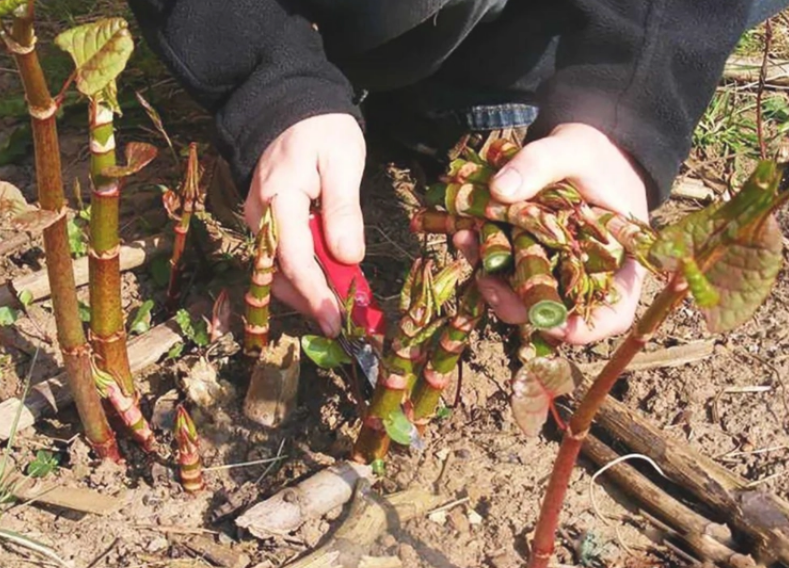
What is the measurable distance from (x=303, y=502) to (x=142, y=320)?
1.69 ft

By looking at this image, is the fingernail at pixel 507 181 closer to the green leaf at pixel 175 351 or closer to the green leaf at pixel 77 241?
the green leaf at pixel 175 351

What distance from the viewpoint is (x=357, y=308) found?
1.73 meters

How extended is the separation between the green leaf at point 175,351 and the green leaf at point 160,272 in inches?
7.4

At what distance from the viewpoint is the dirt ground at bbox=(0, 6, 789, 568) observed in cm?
167

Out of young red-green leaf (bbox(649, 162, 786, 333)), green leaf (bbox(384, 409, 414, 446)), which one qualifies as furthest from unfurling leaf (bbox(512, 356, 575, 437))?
green leaf (bbox(384, 409, 414, 446))

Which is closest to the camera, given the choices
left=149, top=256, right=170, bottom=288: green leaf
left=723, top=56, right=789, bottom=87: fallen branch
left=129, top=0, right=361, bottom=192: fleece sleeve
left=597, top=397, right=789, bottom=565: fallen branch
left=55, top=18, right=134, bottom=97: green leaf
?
left=55, top=18, right=134, bottom=97: green leaf

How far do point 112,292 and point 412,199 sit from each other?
3.06 feet

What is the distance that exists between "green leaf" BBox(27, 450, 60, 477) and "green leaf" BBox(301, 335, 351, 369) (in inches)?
16.8

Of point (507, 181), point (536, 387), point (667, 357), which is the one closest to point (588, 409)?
point (536, 387)

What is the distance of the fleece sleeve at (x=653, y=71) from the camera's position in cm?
198

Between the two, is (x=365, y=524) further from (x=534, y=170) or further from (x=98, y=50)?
(x=98, y=50)

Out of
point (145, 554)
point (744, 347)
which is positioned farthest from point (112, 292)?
point (744, 347)

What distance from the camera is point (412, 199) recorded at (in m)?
2.37

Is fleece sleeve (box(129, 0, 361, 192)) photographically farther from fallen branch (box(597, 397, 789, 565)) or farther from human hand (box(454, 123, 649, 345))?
fallen branch (box(597, 397, 789, 565))
